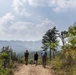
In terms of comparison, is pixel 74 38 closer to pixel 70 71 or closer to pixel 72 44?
pixel 72 44

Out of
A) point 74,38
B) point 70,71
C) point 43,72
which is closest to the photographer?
point 74,38

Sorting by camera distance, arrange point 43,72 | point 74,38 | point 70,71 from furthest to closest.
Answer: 1. point 43,72
2. point 70,71
3. point 74,38

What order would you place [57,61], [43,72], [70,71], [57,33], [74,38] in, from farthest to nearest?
1. [57,33]
2. [57,61]
3. [43,72]
4. [70,71]
5. [74,38]

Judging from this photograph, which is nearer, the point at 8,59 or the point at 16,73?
the point at 16,73

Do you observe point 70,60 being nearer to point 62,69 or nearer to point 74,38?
point 62,69

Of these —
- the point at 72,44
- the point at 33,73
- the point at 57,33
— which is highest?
the point at 57,33

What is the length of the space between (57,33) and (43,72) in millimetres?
55948

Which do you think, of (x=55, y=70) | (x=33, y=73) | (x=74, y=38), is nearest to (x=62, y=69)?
(x=55, y=70)

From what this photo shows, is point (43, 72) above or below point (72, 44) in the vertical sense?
below

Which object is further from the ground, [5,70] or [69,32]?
[69,32]

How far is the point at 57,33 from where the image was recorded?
8206 centimetres

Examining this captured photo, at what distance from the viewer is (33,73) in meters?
26.0

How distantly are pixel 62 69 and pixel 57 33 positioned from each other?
55.7 m

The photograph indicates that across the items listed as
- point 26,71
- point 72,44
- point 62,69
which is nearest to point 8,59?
point 26,71
